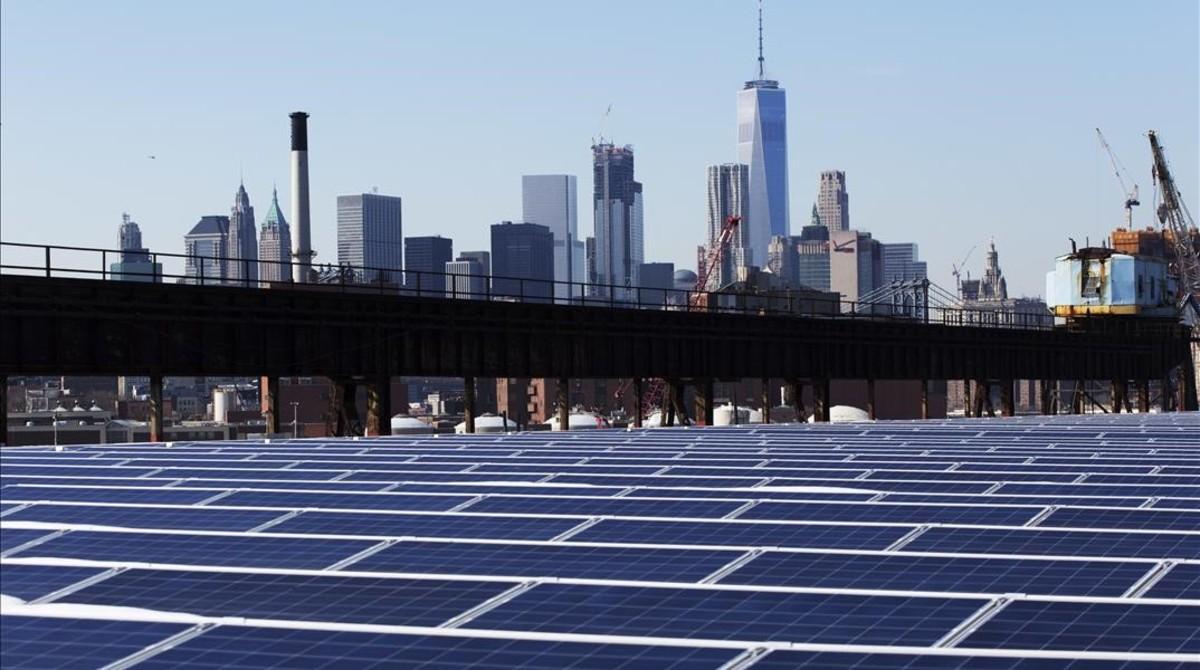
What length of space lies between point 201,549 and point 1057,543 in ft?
Result: 26.0

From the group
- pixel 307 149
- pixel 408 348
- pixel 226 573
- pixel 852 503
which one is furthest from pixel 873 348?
pixel 226 573

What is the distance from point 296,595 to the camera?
45.0 ft

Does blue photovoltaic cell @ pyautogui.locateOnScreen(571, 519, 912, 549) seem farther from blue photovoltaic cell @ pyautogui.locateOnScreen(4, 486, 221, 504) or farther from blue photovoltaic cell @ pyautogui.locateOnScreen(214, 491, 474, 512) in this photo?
blue photovoltaic cell @ pyautogui.locateOnScreen(4, 486, 221, 504)

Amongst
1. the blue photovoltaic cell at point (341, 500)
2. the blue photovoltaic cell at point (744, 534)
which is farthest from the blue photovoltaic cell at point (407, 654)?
the blue photovoltaic cell at point (341, 500)

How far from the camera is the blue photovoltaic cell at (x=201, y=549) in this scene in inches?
613

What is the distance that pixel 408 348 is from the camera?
60125mm

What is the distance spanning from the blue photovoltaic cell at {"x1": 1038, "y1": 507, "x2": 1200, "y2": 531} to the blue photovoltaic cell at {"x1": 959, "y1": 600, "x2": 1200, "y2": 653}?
16.5ft

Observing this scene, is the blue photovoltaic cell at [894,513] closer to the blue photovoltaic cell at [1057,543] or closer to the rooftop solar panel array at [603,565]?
the rooftop solar panel array at [603,565]

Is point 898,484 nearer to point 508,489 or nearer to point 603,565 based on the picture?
point 508,489

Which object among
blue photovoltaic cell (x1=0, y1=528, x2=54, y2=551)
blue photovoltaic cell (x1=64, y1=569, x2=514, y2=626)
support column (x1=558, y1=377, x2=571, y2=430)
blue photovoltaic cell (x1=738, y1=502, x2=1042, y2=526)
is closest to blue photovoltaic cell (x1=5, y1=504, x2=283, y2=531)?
blue photovoltaic cell (x1=0, y1=528, x2=54, y2=551)

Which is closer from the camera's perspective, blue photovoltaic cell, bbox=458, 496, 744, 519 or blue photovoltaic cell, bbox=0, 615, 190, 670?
blue photovoltaic cell, bbox=0, 615, 190, 670

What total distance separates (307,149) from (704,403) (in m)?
53.3

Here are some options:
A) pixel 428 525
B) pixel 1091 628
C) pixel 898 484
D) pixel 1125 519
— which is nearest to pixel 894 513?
pixel 1125 519

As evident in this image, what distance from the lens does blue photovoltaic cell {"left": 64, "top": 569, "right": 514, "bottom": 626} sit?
42.4ft
